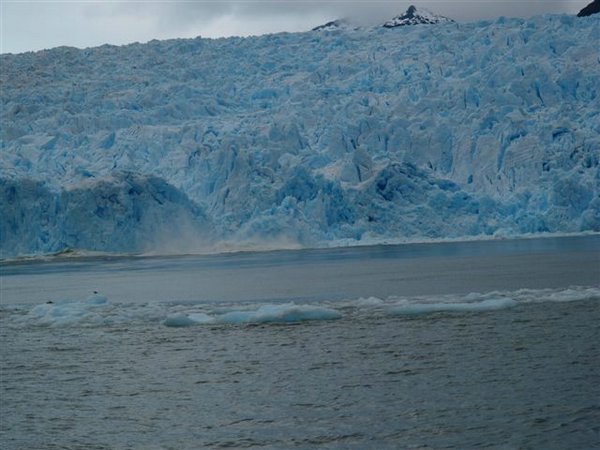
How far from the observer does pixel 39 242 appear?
37.8m

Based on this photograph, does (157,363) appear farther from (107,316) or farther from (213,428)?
(107,316)

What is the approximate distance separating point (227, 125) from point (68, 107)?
966 cm

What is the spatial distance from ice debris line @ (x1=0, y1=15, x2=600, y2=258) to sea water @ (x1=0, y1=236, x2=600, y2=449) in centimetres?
1715

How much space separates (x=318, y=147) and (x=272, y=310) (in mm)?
28080

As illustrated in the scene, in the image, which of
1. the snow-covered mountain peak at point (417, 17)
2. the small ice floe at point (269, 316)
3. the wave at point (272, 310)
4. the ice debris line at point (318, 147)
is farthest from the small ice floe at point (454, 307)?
the snow-covered mountain peak at point (417, 17)

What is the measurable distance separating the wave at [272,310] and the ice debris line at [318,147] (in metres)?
18.9

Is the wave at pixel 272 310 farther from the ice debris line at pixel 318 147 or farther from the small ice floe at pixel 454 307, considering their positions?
the ice debris line at pixel 318 147

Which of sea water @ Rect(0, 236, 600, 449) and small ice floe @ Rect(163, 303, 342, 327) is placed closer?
sea water @ Rect(0, 236, 600, 449)

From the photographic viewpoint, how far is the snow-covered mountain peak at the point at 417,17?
86562 millimetres

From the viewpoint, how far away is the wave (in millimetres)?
15891

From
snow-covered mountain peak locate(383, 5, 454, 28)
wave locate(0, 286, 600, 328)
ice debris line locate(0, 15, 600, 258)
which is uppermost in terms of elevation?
snow-covered mountain peak locate(383, 5, 454, 28)

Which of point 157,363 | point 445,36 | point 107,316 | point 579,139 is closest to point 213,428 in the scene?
point 157,363

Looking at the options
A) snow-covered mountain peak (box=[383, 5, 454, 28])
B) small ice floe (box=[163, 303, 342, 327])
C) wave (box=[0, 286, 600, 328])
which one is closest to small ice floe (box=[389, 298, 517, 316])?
wave (box=[0, 286, 600, 328])

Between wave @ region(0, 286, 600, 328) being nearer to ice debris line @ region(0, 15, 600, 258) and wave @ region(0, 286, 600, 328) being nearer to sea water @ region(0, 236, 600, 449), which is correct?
sea water @ region(0, 236, 600, 449)
